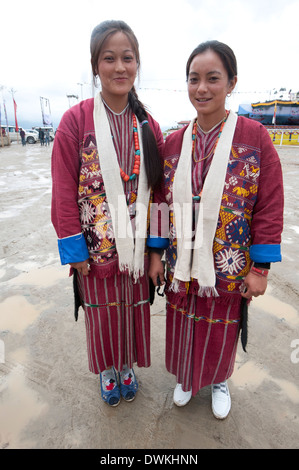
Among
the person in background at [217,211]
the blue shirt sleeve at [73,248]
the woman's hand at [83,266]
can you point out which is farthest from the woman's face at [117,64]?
the woman's hand at [83,266]

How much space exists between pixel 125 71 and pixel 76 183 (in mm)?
527

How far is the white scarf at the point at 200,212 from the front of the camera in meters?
1.21

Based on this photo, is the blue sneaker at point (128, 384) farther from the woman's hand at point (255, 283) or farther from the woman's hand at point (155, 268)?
the woman's hand at point (255, 283)

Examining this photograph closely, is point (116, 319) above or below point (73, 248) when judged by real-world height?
below

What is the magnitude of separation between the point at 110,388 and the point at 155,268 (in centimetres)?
77

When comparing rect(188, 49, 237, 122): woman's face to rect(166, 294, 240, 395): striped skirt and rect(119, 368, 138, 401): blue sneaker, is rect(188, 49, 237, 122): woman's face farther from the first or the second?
rect(119, 368, 138, 401): blue sneaker

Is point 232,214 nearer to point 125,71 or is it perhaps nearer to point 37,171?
point 125,71

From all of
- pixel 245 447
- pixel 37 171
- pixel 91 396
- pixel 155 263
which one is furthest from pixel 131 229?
pixel 37 171

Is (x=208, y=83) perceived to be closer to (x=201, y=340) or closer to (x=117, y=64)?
(x=117, y=64)

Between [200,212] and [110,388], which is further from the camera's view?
[110,388]

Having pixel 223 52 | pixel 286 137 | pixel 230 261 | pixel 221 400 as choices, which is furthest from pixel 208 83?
pixel 286 137

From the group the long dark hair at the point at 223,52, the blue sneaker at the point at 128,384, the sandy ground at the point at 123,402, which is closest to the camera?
the long dark hair at the point at 223,52

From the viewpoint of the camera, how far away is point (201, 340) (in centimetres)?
148

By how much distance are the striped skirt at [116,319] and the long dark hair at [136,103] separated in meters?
0.55
